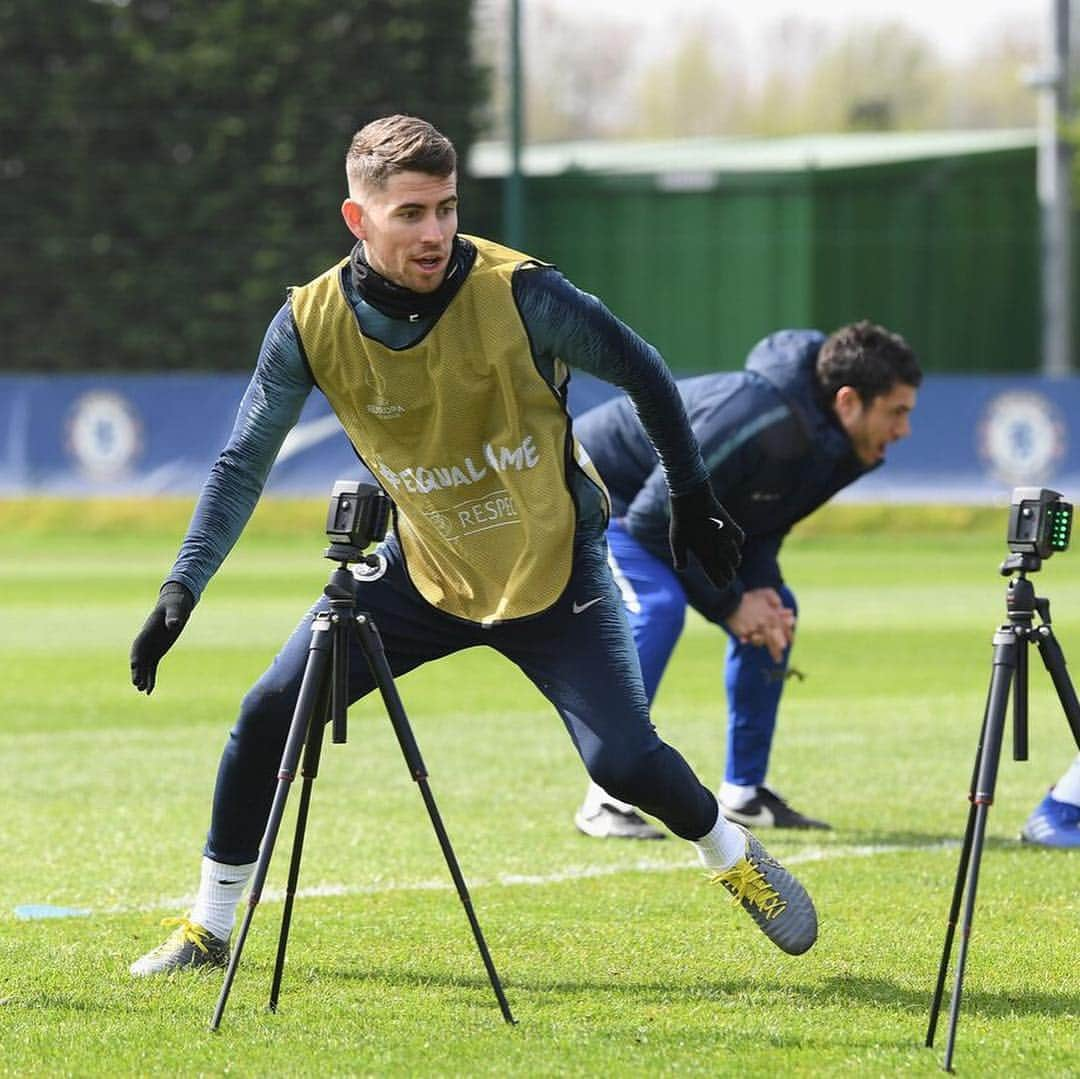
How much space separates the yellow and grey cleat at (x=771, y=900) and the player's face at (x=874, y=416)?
7.98ft

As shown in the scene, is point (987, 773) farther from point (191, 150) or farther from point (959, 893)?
point (191, 150)

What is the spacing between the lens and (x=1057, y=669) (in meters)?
4.95

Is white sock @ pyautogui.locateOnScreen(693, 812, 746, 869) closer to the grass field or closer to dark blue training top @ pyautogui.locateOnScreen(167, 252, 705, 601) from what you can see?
the grass field

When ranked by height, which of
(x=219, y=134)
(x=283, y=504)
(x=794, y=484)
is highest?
(x=219, y=134)

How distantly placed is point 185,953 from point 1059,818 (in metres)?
3.49

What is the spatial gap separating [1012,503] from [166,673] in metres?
9.23

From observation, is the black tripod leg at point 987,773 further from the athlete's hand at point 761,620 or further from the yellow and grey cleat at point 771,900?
the athlete's hand at point 761,620

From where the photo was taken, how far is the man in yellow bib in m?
5.14

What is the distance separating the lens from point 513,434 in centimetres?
532

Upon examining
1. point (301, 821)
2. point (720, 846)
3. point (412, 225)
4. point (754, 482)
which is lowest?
point (720, 846)

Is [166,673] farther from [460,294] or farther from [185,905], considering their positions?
[460,294]

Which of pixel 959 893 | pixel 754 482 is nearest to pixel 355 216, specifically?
pixel 959 893

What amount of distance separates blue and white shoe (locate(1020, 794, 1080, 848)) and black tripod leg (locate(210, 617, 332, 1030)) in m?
3.51

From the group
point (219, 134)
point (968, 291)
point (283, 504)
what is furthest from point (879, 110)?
point (283, 504)
